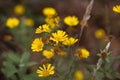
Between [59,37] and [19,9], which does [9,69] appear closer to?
[59,37]

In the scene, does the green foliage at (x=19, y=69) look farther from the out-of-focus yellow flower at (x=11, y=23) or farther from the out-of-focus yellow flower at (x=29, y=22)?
the out-of-focus yellow flower at (x=29, y=22)

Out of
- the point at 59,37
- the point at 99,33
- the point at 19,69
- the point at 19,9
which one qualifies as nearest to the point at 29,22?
the point at 19,9

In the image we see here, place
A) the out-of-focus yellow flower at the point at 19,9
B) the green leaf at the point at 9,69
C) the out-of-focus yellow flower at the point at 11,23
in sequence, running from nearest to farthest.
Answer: the green leaf at the point at 9,69 < the out-of-focus yellow flower at the point at 11,23 < the out-of-focus yellow flower at the point at 19,9

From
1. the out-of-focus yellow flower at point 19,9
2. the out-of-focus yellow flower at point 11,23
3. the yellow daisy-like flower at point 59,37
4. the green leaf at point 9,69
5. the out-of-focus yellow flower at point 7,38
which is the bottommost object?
the out-of-focus yellow flower at point 7,38

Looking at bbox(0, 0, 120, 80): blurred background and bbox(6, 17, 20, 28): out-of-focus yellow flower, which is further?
bbox(0, 0, 120, 80): blurred background

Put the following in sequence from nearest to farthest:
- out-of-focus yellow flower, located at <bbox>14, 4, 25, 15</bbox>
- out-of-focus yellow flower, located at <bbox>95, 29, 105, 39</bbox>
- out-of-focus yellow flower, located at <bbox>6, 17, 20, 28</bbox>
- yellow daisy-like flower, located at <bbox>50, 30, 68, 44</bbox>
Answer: yellow daisy-like flower, located at <bbox>50, 30, 68, 44</bbox>, out-of-focus yellow flower, located at <bbox>6, 17, 20, 28</bbox>, out-of-focus yellow flower, located at <bbox>95, 29, 105, 39</bbox>, out-of-focus yellow flower, located at <bbox>14, 4, 25, 15</bbox>

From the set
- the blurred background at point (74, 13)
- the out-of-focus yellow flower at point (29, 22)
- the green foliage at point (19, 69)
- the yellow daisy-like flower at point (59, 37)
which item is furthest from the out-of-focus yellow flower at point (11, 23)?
the yellow daisy-like flower at point (59, 37)

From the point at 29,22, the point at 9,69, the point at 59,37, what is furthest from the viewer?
the point at 29,22

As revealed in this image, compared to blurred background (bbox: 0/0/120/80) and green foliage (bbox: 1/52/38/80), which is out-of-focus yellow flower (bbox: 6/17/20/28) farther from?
green foliage (bbox: 1/52/38/80)

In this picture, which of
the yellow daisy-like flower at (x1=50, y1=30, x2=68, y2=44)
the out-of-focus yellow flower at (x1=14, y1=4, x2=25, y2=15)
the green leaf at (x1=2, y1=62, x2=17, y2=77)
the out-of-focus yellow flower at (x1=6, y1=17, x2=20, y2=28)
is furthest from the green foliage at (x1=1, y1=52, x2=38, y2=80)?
the out-of-focus yellow flower at (x1=14, y1=4, x2=25, y2=15)

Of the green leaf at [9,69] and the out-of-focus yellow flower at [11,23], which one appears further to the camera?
the out-of-focus yellow flower at [11,23]

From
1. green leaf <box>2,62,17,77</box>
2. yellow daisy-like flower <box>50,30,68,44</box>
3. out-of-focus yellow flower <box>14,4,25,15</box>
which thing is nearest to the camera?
yellow daisy-like flower <box>50,30,68,44</box>
